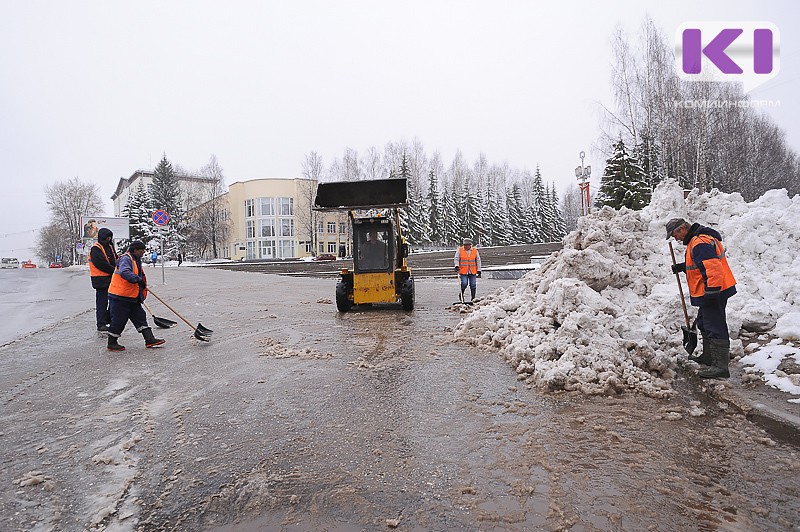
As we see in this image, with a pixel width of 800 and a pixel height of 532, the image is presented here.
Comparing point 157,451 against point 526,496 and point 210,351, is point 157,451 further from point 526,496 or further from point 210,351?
point 210,351

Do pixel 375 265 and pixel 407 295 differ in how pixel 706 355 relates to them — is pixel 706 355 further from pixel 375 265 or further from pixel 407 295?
pixel 375 265

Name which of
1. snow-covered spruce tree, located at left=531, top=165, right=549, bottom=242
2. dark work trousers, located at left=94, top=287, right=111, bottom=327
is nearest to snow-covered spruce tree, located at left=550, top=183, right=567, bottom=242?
snow-covered spruce tree, located at left=531, top=165, right=549, bottom=242

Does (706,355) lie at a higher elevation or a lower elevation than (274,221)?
lower

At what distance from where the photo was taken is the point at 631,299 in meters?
6.94

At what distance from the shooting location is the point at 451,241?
207 ft

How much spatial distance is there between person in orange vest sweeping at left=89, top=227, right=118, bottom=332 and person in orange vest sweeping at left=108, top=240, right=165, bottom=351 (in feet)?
3.81

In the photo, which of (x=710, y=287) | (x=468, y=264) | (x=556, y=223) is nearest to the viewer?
(x=710, y=287)

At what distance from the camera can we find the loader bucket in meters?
11.5

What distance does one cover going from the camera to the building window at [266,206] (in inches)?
2849

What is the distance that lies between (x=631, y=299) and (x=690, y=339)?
1407 mm

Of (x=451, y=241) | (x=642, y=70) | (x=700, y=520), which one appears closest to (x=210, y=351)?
(x=700, y=520)

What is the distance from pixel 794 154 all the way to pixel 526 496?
231ft

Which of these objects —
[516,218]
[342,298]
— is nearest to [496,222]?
[516,218]

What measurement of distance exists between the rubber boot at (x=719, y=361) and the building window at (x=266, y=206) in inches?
2805
